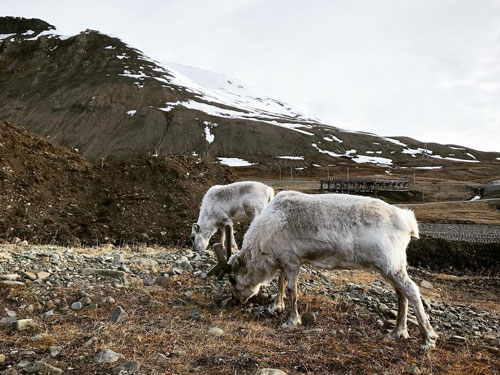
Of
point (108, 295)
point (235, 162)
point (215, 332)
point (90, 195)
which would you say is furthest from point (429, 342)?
point (235, 162)

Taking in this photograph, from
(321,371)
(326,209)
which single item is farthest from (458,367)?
(326,209)

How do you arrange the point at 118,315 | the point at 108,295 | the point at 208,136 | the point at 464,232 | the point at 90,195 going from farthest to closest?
1. the point at 208,136
2. the point at 464,232
3. the point at 90,195
4. the point at 108,295
5. the point at 118,315

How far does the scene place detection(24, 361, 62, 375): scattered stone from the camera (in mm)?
4922

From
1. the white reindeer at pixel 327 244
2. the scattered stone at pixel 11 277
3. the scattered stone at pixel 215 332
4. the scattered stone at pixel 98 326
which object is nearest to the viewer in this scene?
the scattered stone at pixel 98 326

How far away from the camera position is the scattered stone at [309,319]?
27.3 ft

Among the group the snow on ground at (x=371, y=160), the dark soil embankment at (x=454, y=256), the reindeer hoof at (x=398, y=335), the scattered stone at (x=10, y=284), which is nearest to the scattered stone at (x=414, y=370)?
the reindeer hoof at (x=398, y=335)

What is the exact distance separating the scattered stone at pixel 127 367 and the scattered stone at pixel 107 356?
0.69 feet

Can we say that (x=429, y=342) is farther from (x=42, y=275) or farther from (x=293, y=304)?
(x=42, y=275)

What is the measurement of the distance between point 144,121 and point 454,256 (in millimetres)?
120515

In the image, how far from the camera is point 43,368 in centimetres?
495

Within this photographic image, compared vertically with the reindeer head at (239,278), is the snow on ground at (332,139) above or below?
above

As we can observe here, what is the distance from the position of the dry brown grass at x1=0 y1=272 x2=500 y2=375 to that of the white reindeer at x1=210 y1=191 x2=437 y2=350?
2.12ft

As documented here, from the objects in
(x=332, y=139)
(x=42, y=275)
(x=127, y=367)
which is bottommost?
(x=42, y=275)

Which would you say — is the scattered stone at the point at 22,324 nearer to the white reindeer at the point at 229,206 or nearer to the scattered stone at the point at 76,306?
the scattered stone at the point at 76,306
